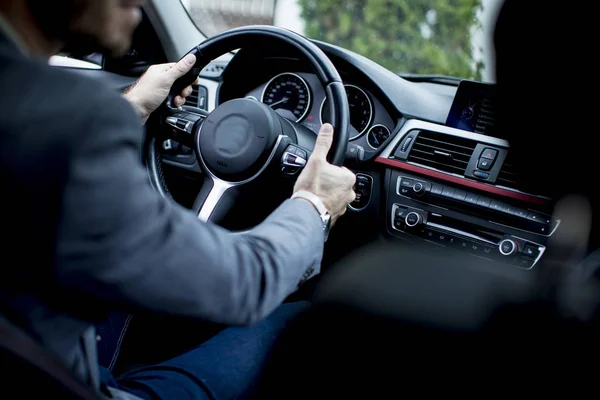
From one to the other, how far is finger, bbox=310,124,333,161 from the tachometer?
2.21 feet

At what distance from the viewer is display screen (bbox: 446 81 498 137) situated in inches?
69.0

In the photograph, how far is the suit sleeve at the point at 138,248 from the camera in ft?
2.24

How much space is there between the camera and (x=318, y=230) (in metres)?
1.04

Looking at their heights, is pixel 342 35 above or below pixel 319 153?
below

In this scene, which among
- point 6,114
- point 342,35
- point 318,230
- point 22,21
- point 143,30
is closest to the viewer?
point 6,114

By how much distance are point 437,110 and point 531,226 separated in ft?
1.69

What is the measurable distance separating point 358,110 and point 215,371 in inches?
42.7

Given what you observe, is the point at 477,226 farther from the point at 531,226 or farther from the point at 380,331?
the point at 380,331

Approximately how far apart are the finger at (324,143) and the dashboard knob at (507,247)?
0.73 m

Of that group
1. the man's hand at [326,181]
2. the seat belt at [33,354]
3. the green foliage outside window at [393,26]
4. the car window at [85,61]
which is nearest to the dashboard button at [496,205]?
the man's hand at [326,181]

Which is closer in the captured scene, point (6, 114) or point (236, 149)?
point (6, 114)

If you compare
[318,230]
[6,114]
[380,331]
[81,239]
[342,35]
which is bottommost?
[342,35]

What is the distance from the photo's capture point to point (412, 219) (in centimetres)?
182

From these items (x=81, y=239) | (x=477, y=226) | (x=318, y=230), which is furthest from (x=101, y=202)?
(x=477, y=226)
